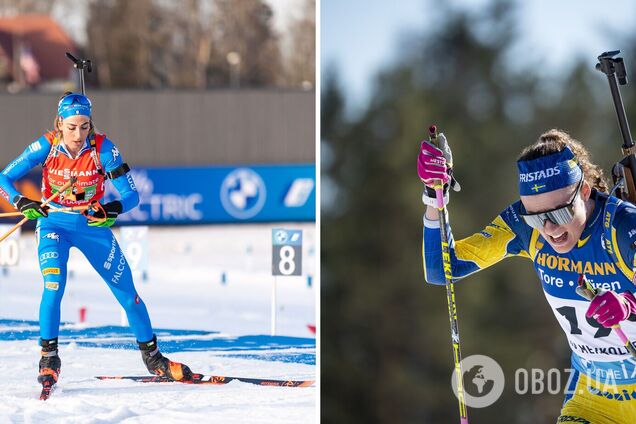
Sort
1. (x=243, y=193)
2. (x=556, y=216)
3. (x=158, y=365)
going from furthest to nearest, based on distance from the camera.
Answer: (x=243, y=193)
(x=158, y=365)
(x=556, y=216)

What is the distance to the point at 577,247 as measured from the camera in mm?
3686

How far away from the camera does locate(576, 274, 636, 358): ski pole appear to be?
136 inches

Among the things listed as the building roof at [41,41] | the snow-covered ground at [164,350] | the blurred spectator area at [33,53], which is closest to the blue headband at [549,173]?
the snow-covered ground at [164,350]

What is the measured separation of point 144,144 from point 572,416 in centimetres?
975

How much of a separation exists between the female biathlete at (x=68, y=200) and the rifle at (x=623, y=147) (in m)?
2.36

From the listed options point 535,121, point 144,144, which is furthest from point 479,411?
point 144,144

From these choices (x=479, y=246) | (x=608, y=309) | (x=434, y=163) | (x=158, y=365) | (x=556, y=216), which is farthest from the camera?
(x=158, y=365)

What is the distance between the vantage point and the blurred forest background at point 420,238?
24.6 meters

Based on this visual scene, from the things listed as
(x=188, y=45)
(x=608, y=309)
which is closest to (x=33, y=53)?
(x=188, y=45)

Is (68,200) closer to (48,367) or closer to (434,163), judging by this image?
(48,367)

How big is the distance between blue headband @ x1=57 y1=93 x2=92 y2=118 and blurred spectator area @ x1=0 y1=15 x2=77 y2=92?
919 cm

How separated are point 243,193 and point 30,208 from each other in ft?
26.4

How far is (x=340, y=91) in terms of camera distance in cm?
2764

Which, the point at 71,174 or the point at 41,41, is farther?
the point at 41,41
